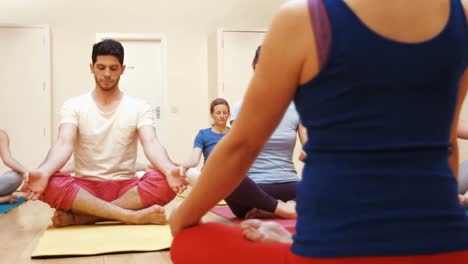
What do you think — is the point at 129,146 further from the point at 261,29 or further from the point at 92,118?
the point at 261,29

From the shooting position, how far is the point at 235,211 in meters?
3.13

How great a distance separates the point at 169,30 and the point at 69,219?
4.34 meters

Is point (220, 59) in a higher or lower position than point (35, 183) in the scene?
higher

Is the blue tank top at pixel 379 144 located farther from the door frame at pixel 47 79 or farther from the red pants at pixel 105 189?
the door frame at pixel 47 79

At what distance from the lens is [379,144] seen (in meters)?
0.81

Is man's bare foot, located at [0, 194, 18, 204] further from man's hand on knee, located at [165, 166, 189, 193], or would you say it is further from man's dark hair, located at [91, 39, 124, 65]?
man's hand on knee, located at [165, 166, 189, 193]

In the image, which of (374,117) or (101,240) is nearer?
(374,117)

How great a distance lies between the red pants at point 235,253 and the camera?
2.66 ft

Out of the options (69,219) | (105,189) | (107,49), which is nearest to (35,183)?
(69,219)

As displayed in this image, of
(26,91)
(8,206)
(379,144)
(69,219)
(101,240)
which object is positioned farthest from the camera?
(26,91)

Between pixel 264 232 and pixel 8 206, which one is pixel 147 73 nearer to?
pixel 8 206

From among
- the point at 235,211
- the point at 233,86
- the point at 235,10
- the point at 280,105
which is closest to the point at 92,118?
the point at 235,211

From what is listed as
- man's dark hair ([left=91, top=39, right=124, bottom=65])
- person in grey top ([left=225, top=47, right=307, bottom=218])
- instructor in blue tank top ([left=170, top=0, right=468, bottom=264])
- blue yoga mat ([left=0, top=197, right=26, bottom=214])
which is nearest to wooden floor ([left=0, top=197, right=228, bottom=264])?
blue yoga mat ([left=0, top=197, right=26, bottom=214])

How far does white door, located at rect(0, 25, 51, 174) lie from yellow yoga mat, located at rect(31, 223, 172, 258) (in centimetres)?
389
